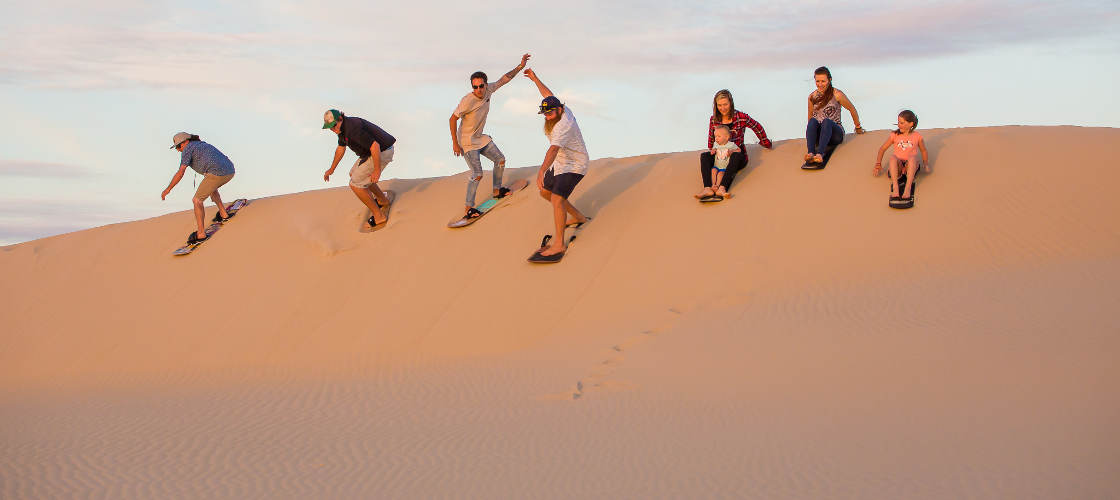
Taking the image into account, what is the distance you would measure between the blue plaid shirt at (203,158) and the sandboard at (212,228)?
141cm

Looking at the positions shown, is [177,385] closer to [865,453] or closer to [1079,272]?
[865,453]

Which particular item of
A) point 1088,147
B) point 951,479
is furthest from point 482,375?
point 1088,147

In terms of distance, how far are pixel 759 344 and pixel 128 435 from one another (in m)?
5.17

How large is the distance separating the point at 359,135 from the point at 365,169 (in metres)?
0.55

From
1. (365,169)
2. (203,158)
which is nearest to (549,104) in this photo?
(365,169)

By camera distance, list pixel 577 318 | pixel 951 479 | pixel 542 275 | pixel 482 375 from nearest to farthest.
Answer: pixel 951 479
pixel 482 375
pixel 577 318
pixel 542 275

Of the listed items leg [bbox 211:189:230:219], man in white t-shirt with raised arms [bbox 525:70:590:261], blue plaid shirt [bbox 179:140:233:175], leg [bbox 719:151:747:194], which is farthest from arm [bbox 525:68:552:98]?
leg [bbox 211:189:230:219]

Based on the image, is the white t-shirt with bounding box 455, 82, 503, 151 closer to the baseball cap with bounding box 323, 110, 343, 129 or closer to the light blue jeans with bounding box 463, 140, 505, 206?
the light blue jeans with bounding box 463, 140, 505, 206

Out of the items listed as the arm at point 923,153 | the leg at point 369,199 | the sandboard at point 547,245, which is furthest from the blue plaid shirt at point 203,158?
the arm at point 923,153

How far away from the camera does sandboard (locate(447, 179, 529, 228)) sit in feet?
35.2

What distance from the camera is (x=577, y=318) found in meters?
8.30

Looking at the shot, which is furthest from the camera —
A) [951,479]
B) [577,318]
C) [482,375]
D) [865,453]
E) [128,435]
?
[577,318]

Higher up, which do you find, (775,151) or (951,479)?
(775,151)

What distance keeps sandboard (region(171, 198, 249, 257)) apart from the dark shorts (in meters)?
6.36
